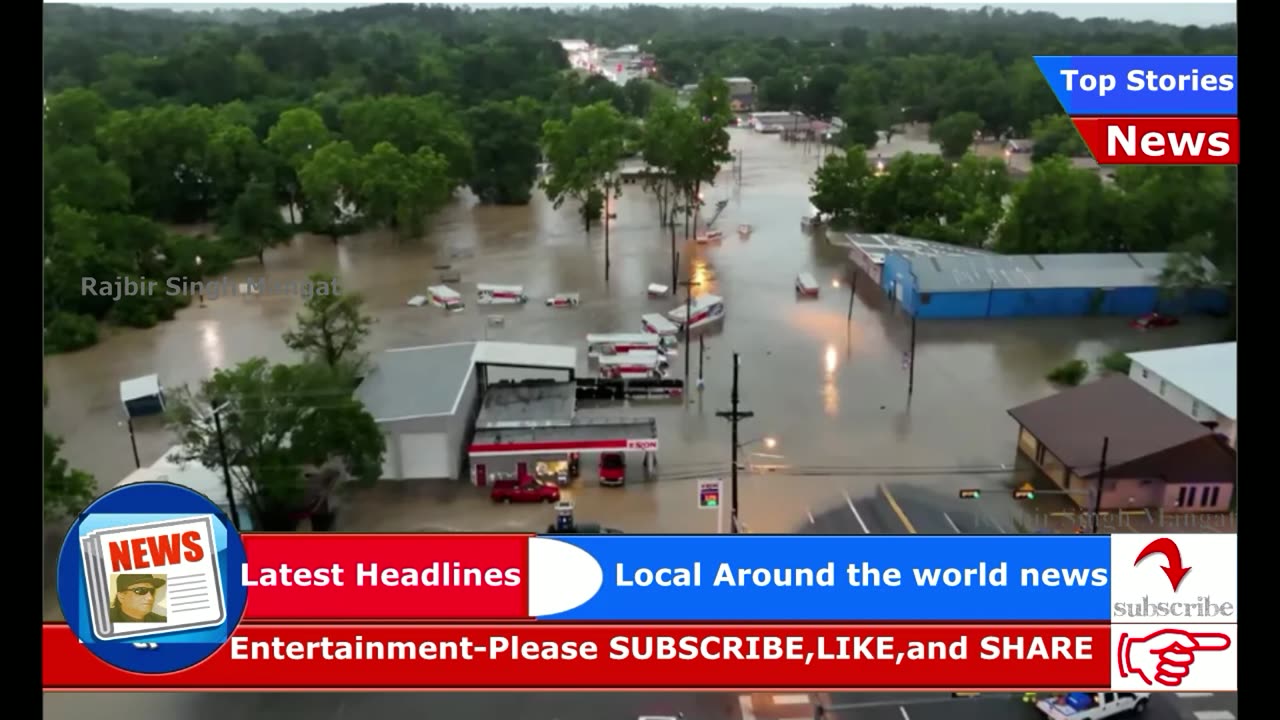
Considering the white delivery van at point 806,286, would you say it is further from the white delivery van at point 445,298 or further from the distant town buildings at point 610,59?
the distant town buildings at point 610,59

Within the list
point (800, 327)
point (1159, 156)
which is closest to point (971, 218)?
point (800, 327)

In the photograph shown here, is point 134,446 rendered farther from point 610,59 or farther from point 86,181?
point 610,59

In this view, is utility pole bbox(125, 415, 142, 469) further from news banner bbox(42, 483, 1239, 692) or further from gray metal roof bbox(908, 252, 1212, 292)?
gray metal roof bbox(908, 252, 1212, 292)

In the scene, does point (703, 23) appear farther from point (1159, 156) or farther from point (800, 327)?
point (1159, 156)

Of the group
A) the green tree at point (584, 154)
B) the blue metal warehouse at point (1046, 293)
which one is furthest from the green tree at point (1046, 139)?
the green tree at point (584, 154)

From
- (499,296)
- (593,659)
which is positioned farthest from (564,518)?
(499,296)
